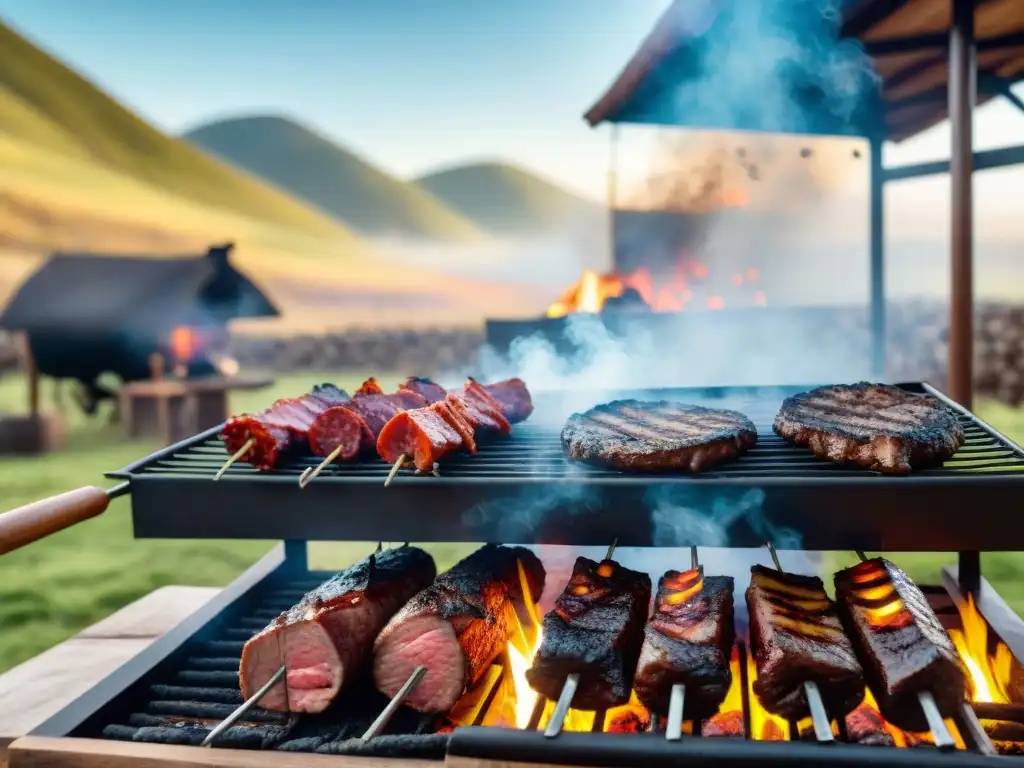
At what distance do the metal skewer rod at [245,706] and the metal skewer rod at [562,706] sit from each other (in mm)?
846

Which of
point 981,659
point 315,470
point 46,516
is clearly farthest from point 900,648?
point 46,516

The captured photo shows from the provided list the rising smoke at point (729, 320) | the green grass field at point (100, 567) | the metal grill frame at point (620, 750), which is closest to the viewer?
the metal grill frame at point (620, 750)

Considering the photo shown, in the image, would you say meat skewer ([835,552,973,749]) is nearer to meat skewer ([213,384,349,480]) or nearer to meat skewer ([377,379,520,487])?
meat skewer ([377,379,520,487])

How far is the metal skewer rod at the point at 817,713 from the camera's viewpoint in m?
1.64

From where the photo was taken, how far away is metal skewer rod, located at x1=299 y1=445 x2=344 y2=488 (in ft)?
7.33

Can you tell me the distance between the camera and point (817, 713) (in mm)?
1742

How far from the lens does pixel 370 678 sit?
8.09 feet

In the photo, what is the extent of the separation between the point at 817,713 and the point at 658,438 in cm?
86

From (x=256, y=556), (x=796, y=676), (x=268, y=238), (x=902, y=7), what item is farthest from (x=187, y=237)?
(x=796, y=676)

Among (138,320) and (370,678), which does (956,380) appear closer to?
→ (370,678)

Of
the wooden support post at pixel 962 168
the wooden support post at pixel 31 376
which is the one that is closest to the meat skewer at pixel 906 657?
the wooden support post at pixel 962 168

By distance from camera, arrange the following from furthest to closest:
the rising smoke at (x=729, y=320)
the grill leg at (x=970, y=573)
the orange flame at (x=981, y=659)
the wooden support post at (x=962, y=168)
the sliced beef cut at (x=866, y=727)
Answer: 1. the rising smoke at (x=729, y=320)
2. the wooden support post at (x=962, y=168)
3. the grill leg at (x=970, y=573)
4. the orange flame at (x=981, y=659)
5. the sliced beef cut at (x=866, y=727)

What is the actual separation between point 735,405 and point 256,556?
182 inches

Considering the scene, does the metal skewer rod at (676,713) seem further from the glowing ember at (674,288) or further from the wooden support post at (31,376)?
the wooden support post at (31,376)
